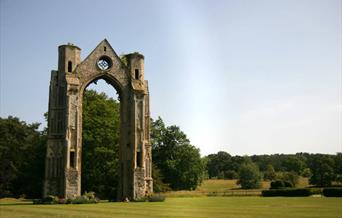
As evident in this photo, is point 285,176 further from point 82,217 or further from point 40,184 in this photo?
point 82,217

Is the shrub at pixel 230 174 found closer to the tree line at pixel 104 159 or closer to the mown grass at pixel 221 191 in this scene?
the mown grass at pixel 221 191

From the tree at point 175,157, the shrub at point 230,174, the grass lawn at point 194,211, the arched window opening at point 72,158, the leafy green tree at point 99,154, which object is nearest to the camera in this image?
the grass lawn at point 194,211

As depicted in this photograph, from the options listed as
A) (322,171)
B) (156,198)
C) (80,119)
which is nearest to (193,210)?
(156,198)

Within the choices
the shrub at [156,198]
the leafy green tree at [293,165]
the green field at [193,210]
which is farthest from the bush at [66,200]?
the leafy green tree at [293,165]

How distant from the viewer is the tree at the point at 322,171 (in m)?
72.4

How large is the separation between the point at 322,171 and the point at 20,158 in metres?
50.9

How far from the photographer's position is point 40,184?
44656mm

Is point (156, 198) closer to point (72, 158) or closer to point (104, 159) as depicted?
point (72, 158)

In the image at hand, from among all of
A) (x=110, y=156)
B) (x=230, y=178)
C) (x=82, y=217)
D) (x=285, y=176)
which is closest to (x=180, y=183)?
(x=110, y=156)

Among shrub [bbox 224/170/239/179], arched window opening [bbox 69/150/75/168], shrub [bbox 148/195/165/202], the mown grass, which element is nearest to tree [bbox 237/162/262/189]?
the mown grass

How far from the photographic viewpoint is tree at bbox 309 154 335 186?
238ft

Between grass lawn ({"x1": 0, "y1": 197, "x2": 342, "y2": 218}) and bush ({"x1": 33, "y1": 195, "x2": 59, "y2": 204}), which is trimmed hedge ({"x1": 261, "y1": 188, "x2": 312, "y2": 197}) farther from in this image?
bush ({"x1": 33, "y1": 195, "x2": 59, "y2": 204})

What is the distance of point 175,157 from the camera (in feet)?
194

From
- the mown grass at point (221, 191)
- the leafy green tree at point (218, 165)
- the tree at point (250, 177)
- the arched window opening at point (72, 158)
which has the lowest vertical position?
the mown grass at point (221, 191)
